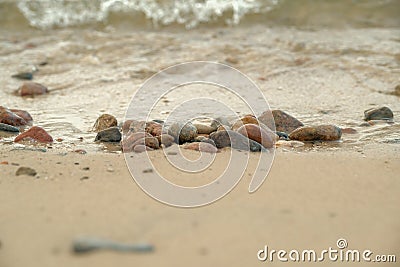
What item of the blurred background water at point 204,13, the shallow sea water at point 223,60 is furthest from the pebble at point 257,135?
the blurred background water at point 204,13

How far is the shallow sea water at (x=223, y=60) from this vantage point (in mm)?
3518

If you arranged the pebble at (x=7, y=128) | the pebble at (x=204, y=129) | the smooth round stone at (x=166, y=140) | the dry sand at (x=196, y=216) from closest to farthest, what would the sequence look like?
1. the dry sand at (x=196, y=216)
2. the smooth round stone at (x=166, y=140)
3. the pebble at (x=204, y=129)
4. the pebble at (x=7, y=128)

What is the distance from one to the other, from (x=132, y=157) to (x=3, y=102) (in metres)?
1.82

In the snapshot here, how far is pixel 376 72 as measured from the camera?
4.46 meters

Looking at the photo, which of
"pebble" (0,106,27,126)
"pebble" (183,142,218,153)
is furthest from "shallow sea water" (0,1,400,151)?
"pebble" (183,142,218,153)

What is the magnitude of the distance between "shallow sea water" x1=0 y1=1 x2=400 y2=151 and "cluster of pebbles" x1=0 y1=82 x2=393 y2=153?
4.1 inches

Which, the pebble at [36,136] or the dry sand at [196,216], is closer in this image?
the dry sand at [196,216]

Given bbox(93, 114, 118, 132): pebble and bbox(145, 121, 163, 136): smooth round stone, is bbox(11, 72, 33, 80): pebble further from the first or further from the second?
bbox(145, 121, 163, 136): smooth round stone

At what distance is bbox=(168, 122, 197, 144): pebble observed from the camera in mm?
2701

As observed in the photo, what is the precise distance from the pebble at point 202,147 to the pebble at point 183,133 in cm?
10

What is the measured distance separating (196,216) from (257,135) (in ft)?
2.91

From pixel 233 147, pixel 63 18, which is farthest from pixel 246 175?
pixel 63 18

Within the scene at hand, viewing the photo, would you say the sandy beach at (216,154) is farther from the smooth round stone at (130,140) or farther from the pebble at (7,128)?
the pebble at (7,128)

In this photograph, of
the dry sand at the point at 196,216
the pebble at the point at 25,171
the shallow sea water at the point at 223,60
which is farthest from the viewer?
the shallow sea water at the point at 223,60
